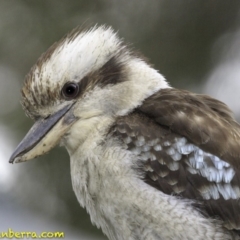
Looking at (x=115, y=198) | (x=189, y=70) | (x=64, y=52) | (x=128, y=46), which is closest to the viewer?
(x=115, y=198)

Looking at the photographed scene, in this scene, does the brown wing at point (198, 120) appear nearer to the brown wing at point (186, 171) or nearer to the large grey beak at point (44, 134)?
the brown wing at point (186, 171)

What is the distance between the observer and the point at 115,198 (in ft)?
6.63

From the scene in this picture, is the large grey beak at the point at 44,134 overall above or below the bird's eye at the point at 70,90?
below

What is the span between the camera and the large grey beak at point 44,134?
2166 mm

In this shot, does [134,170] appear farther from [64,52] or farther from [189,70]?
[189,70]

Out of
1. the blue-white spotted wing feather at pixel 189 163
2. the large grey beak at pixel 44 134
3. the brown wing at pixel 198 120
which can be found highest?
the brown wing at pixel 198 120

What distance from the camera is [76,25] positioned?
6336mm

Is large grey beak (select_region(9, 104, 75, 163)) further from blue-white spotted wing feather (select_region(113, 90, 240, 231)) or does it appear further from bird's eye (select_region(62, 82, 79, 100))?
blue-white spotted wing feather (select_region(113, 90, 240, 231))

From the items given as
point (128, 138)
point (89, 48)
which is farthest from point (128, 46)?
point (128, 138)

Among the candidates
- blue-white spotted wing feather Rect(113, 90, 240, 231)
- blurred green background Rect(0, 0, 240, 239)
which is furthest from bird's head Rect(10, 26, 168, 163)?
blurred green background Rect(0, 0, 240, 239)

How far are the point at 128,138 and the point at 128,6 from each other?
185 inches

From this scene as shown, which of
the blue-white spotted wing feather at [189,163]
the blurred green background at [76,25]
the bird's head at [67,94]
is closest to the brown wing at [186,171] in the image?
the blue-white spotted wing feather at [189,163]

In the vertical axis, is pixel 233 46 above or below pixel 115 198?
above

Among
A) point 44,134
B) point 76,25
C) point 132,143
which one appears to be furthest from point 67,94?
point 76,25
